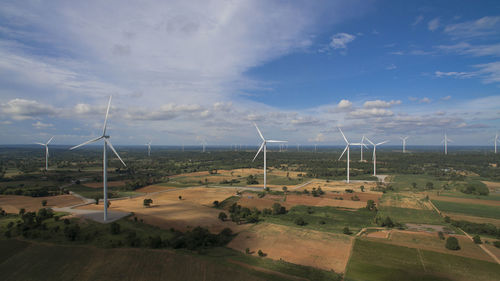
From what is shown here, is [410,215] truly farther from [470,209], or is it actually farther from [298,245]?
[298,245]

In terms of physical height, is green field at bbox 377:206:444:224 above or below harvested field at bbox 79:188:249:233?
above

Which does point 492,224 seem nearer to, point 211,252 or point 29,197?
point 211,252

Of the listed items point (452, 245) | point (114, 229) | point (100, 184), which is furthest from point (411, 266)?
point (100, 184)

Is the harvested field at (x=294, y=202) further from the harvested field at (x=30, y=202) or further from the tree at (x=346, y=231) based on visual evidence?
the harvested field at (x=30, y=202)

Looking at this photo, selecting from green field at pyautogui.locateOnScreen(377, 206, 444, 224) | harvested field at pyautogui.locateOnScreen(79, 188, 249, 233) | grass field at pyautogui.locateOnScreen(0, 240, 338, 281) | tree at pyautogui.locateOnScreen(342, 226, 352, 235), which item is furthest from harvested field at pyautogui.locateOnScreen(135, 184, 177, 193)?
green field at pyautogui.locateOnScreen(377, 206, 444, 224)

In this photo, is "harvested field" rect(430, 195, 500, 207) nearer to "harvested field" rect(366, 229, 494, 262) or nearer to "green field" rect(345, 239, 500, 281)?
"harvested field" rect(366, 229, 494, 262)

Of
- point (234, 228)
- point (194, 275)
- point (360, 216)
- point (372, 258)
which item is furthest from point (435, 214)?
point (194, 275)
